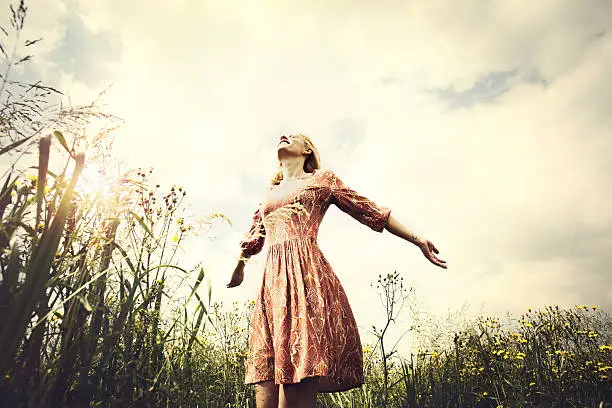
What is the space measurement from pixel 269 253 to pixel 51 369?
1367 millimetres

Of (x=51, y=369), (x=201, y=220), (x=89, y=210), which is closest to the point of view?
(x=51, y=369)

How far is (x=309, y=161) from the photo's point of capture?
304 centimetres

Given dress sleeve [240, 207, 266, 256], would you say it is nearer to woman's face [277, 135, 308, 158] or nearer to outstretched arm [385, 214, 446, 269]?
woman's face [277, 135, 308, 158]

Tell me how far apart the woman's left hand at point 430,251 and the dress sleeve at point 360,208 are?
0.87 feet

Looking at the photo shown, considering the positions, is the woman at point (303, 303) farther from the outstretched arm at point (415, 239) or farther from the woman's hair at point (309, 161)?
the woman's hair at point (309, 161)

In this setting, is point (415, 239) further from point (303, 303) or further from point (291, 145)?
point (291, 145)

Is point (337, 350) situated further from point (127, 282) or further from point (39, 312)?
point (39, 312)

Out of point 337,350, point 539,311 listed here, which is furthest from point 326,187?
point 539,311

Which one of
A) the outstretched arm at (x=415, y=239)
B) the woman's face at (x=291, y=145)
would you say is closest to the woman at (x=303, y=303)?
the outstretched arm at (x=415, y=239)

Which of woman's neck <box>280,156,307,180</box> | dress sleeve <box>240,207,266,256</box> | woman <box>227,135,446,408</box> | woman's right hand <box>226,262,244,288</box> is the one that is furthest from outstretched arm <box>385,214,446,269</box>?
woman's right hand <box>226,262,244,288</box>

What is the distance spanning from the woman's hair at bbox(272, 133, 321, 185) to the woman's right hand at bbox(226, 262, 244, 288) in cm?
66

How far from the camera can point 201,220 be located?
1.70m

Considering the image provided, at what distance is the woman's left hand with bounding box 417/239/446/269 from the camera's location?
101 inches

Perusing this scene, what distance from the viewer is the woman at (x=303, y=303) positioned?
79.3 inches
